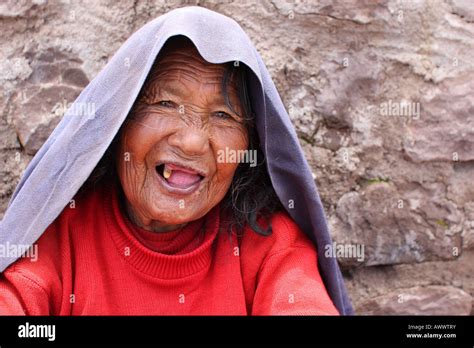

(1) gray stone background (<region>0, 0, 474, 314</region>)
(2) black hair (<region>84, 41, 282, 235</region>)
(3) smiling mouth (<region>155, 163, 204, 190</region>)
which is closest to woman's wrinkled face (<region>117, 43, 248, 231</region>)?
(3) smiling mouth (<region>155, 163, 204, 190</region>)

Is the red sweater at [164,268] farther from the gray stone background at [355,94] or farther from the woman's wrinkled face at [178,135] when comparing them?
the gray stone background at [355,94]

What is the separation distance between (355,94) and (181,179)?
813 millimetres

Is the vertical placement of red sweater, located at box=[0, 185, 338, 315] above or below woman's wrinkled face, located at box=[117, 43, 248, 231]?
below

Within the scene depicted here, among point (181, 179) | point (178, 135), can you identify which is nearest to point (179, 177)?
point (181, 179)

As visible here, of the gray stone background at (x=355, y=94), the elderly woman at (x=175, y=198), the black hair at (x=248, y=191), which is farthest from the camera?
the gray stone background at (x=355, y=94)

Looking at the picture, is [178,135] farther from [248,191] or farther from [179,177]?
[248,191]

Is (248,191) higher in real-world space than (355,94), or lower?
lower

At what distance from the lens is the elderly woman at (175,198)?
1.94 meters

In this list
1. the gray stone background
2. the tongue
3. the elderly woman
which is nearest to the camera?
the elderly woman

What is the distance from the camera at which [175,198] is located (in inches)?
80.0

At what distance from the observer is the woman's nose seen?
1.96m

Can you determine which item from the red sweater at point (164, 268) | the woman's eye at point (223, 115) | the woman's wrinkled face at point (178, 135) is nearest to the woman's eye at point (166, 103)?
the woman's wrinkled face at point (178, 135)

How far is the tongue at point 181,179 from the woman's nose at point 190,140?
84mm

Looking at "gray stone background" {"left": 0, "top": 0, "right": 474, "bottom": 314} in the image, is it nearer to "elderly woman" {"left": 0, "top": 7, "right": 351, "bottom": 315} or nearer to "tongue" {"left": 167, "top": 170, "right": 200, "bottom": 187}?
"elderly woman" {"left": 0, "top": 7, "right": 351, "bottom": 315}
